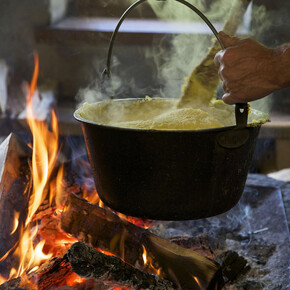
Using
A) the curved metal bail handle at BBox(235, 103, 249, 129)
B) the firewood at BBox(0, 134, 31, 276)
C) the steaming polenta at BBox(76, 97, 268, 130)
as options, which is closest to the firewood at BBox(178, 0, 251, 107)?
the steaming polenta at BBox(76, 97, 268, 130)

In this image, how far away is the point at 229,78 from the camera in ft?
4.29

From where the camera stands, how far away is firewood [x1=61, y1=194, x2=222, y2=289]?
1.48m

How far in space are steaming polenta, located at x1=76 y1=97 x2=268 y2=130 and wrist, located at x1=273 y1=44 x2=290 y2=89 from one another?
0.18 metres

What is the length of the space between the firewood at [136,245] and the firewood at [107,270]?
0.09m

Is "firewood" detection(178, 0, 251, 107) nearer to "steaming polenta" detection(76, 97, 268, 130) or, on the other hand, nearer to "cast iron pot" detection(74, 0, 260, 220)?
"steaming polenta" detection(76, 97, 268, 130)

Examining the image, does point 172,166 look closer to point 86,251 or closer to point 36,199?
point 86,251

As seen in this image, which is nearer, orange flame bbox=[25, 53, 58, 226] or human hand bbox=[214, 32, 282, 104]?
human hand bbox=[214, 32, 282, 104]

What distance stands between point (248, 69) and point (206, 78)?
0.50 metres

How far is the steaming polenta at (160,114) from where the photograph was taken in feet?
4.91

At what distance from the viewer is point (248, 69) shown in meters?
1.29

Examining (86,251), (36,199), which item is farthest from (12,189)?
(86,251)

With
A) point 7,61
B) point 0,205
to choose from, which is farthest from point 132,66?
point 0,205

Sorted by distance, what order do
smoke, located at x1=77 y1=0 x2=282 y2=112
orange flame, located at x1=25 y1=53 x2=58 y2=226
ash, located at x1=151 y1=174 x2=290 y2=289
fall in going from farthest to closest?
smoke, located at x1=77 y1=0 x2=282 y2=112, orange flame, located at x1=25 y1=53 x2=58 y2=226, ash, located at x1=151 y1=174 x2=290 y2=289

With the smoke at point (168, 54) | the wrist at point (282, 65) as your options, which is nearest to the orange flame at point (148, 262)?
the wrist at point (282, 65)
